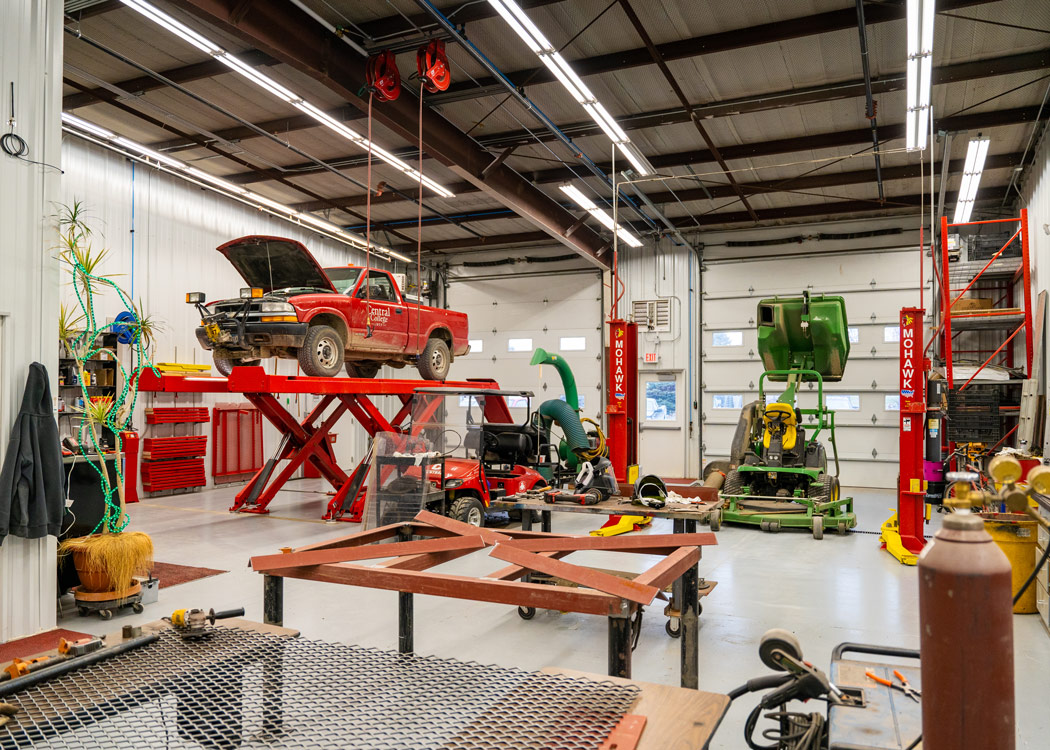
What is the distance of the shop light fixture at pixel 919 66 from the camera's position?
19.1ft

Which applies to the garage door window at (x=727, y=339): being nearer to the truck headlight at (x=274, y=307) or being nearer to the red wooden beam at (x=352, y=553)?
the truck headlight at (x=274, y=307)

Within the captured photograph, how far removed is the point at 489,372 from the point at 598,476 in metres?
10.5

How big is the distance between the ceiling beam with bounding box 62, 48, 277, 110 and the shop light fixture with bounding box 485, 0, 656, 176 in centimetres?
336

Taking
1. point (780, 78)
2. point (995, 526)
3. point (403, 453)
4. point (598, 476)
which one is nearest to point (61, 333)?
point (403, 453)

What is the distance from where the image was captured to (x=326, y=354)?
8727mm

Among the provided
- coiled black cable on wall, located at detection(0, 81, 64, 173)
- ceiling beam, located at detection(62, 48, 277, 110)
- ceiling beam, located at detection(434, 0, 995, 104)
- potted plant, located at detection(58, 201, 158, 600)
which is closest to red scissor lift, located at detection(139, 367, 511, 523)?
potted plant, located at detection(58, 201, 158, 600)

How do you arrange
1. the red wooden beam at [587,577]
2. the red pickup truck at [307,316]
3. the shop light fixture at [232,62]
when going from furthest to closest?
the red pickup truck at [307,316], the shop light fixture at [232,62], the red wooden beam at [587,577]

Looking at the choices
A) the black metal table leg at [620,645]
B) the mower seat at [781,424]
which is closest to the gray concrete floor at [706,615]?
the black metal table leg at [620,645]

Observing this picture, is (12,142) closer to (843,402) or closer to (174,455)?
(174,455)

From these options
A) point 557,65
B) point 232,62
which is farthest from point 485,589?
point 232,62

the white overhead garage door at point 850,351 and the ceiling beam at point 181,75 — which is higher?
the ceiling beam at point 181,75

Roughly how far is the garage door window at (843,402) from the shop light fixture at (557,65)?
7066mm

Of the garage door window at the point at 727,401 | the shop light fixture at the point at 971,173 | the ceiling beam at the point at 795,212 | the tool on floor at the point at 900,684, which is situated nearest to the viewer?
the tool on floor at the point at 900,684

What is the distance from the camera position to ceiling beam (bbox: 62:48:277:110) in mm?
8398
